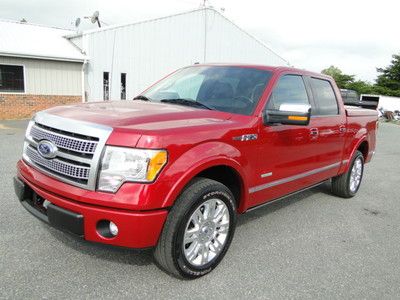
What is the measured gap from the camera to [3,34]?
15.7 m

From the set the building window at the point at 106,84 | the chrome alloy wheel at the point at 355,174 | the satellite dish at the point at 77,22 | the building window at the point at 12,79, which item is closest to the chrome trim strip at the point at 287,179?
the chrome alloy wheel at the point at 355,174

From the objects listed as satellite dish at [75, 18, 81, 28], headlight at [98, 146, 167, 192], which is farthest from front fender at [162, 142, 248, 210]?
satellite dish at [75, 18, 81, 28]

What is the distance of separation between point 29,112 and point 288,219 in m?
13.5

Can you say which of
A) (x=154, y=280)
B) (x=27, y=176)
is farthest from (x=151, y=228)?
(x=27, y=176)

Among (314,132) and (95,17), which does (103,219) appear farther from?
(95,17)

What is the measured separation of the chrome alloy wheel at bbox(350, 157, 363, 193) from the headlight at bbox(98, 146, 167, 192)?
4165 mm

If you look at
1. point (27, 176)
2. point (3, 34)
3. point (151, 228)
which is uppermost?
point (3, 34)

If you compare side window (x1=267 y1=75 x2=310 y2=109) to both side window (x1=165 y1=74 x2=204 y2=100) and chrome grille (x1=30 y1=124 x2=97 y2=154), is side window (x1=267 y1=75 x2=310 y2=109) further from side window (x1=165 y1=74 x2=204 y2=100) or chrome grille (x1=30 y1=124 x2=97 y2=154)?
chrome grille (x1=30 y1=124 x2=97 y2=154)

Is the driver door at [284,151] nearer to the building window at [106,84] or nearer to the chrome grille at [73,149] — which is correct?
the chrome grille at [73,149]

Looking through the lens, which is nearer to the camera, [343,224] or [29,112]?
[343,224]

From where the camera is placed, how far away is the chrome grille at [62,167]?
2.69 meters

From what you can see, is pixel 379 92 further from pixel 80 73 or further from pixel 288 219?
pixel 288 219

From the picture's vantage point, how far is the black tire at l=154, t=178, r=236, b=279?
2.79 metres

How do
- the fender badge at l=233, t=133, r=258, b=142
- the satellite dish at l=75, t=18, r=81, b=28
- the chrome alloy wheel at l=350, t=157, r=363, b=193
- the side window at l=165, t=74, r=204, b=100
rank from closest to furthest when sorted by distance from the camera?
the fender badge at l=233, t=133, r=258, b=142 < the side window at l=165, t=74, r=204, b=100 < the chrome alloy wheel at l=350, t=157, r=363, b=193 < the satellite dish at l=75, t=18, r=81, b=28
